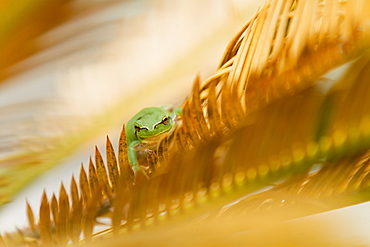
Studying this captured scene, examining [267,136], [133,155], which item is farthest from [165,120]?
[267,136]

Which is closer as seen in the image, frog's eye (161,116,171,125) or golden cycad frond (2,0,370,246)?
golden cycad frond (2,0,370,246)

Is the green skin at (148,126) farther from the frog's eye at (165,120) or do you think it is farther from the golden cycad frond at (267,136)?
the golden cycad frond at (267,136)

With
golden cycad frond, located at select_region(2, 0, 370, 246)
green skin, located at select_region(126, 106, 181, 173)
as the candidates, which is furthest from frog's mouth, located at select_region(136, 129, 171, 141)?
golden cycad frond, located at select_region(2, 0, 370, 246)

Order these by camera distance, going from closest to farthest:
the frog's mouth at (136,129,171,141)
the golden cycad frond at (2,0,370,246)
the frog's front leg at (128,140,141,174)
A: the golden cycad frond at (2,0,370,246), the frog's front leg at (128,140,141,174), the frog's mouth at (136,129,171,141)

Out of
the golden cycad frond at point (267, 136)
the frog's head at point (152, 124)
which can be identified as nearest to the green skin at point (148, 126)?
the frog's head at point (152, 124)

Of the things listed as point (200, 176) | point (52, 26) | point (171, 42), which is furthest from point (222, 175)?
point (171, 42)

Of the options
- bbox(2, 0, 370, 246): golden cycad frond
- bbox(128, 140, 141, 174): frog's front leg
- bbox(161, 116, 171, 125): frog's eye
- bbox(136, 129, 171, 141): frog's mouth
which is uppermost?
bbox(161, 116, 171, 125): frog's eye

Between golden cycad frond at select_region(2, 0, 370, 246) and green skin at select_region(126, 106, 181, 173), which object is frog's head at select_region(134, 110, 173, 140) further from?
golden cycad frond at select_region(2, 0, 370, 246)

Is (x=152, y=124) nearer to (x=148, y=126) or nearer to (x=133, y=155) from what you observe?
(x=148, y=126)
